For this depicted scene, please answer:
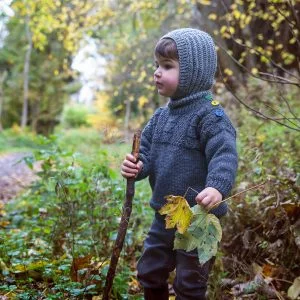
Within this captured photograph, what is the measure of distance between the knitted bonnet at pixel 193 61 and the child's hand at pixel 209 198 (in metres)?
0.62

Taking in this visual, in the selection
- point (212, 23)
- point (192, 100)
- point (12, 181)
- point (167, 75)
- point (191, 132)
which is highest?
point (212, 23)

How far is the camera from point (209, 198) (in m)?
2.03

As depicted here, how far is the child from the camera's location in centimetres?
233

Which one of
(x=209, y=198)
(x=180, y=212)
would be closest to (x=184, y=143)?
(x=209, y=198)

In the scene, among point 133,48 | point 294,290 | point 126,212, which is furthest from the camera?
point 133,48

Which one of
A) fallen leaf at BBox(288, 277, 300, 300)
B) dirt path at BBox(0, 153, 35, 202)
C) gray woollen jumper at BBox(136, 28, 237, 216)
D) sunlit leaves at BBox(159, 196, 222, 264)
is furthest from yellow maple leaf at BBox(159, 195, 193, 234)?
dirt path at BBox(0, 153, 35, 202)

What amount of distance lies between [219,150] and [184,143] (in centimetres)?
24

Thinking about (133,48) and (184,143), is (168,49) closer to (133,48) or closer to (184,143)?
(184,143)

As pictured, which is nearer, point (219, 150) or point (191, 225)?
point (191, 225)

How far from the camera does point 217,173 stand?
84.2 inches

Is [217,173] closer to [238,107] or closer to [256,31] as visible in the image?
[238,107]

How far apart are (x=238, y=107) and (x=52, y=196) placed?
429 centimetres

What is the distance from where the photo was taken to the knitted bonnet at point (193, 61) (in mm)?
2357

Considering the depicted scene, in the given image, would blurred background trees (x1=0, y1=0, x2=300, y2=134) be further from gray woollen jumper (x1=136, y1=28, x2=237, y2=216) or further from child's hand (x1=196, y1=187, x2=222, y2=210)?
child's hand (x1=196, y1=187, x2=222, y2=210)
